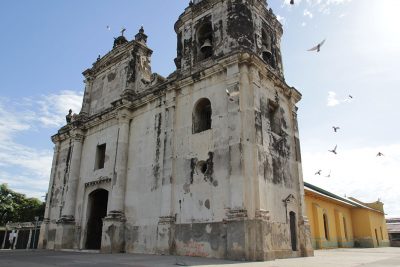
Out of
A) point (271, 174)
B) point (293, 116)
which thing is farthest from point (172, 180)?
point (293, 116)

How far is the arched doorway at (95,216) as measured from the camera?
16.1 metres

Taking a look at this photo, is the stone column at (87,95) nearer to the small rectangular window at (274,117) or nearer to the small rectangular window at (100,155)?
the small rectangular window at (100,155)

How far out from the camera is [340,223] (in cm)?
2289

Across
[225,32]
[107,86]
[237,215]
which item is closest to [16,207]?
[107,86]

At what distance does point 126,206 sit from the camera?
1448 centimetres

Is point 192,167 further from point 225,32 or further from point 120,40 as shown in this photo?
point 120,40

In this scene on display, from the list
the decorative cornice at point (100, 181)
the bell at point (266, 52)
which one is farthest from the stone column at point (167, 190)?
the bell at point (266, 52)

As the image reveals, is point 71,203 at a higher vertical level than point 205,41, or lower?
lower

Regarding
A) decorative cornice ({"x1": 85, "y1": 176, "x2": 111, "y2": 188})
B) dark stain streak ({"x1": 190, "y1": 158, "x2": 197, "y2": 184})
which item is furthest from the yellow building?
decorative cornice ({"x1": 85, "y1": 176, "x2": 111, "y2": 188})

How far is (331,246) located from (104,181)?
14021 millimetres

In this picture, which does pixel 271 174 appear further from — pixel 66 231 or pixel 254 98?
pixel 66 231

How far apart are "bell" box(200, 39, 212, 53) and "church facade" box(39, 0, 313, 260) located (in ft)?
0.60

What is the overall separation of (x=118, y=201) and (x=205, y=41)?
777cm

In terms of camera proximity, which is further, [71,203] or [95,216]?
[71,203]
